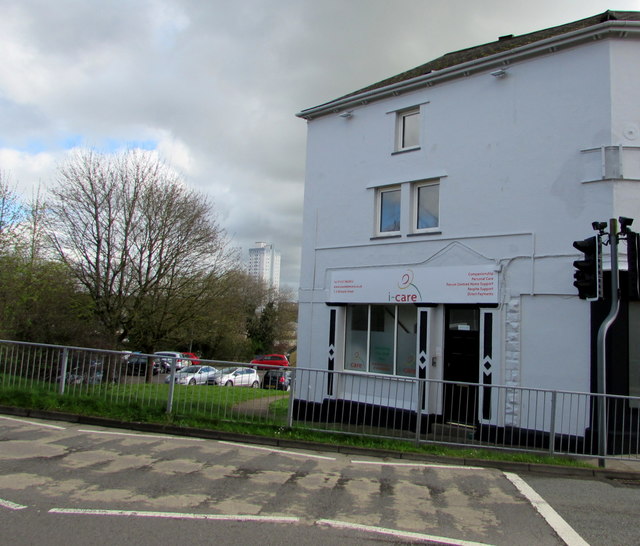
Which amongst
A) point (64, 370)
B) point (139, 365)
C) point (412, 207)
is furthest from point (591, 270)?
point (64, 370)

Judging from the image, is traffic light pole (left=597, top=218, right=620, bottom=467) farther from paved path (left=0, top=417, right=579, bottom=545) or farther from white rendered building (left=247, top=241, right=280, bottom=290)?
white rendered building (left=247, top=241, right=280, bottom=290)

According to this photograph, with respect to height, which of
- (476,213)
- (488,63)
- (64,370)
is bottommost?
(64,370)

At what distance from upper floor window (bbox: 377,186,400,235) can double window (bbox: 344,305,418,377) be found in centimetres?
204

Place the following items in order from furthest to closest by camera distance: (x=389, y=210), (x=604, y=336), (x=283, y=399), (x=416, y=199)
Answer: (x=389, y=210)
(x=416, y=199)
(x=283, y=399)
(x=604, y=336)

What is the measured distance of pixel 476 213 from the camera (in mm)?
11453

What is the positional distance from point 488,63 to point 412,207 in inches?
145

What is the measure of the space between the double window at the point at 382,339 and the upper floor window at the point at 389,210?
6.68 ft

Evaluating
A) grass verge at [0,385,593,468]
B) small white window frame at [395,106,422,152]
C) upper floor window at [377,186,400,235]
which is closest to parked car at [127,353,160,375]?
grass verge at [0,385,593,468]

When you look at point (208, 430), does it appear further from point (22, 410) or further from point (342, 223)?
point (342, 223)

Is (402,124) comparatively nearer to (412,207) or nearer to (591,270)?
(412,207)

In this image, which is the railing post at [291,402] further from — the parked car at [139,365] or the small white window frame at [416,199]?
the small white window frame at [416,199]

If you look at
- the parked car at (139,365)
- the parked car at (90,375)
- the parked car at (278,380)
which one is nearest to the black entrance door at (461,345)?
the parked car at (278,380)

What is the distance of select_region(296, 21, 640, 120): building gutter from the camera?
10039 mm

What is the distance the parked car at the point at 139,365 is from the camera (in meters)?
9.89
